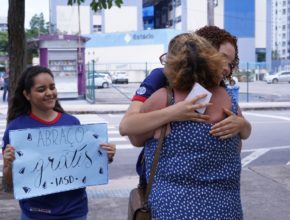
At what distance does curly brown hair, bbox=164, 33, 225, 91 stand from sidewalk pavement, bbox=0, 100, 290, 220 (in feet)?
13.0

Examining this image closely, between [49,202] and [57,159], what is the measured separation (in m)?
0.25

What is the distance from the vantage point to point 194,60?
6.97ft

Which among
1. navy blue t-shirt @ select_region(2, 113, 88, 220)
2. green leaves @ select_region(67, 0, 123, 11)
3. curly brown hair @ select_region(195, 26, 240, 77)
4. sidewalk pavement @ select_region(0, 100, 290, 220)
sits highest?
green leaves @ select_region(67, 0, 123, 11)

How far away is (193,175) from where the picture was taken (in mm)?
2125

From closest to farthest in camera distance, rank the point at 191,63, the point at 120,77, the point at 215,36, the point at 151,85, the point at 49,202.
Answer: the point at 191,63 → the point at 151,85 → the point at 215,36 → the point at 49,202 → the point at 120,77

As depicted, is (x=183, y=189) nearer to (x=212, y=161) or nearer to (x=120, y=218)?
(x=212, y=161)

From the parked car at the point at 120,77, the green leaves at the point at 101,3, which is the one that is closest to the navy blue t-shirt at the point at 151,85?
the green leaves at the point at 101,3

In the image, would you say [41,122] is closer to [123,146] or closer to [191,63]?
[191,63]

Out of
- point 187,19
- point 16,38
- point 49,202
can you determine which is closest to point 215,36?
point 49,202

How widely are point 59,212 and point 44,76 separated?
0.79 m

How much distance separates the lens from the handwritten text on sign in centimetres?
305

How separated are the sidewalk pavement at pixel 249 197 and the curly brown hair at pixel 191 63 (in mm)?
3969

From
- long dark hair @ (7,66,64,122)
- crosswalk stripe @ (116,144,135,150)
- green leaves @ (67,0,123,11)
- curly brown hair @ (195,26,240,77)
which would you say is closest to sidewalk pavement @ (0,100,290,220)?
green leaves @ (67,0,123,11)

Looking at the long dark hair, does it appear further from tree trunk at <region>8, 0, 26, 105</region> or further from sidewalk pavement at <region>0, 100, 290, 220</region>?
tree trunk at <region>8, 0, 26, 105</region>
